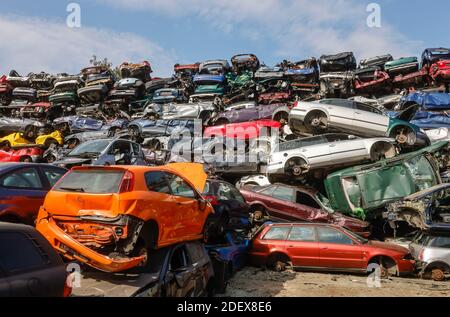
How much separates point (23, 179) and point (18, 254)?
438 centimetres

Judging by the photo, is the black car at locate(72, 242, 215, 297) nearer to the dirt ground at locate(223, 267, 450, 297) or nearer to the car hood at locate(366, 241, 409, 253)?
the dirt ground at locate(223, 267, 450, 297)

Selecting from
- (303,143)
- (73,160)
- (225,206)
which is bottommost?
(225,206)

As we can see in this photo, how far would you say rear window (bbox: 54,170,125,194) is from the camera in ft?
18.9

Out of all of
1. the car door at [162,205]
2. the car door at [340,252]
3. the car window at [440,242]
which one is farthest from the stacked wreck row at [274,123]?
the car door at [162,205]

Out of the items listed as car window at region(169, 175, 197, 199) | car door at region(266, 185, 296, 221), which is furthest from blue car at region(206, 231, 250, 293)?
car door at region(266, 185, 296, 221)

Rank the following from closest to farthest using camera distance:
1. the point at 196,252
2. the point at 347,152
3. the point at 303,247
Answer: the point at 196,252
the point at 303,247
the point at 347,152

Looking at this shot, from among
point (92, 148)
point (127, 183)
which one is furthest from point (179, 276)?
point (92, 148)

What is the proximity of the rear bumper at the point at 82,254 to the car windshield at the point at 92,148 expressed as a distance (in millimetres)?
7589

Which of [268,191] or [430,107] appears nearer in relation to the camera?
[268,191]

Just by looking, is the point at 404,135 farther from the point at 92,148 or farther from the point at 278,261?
the point at 92,148

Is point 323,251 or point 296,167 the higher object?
point 296,167

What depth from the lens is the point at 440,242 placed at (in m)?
9.66

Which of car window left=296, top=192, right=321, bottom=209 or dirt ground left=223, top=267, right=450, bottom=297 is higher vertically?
car window left=296, top=192, right=321, bottom=209
